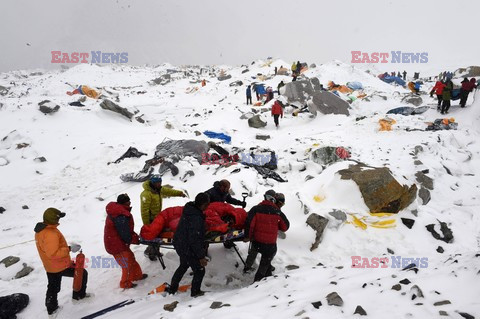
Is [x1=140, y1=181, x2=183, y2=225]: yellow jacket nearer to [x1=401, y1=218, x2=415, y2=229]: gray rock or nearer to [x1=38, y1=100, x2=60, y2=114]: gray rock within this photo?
[x1=401, y1=218, x2=415, y2=229]: gray rock

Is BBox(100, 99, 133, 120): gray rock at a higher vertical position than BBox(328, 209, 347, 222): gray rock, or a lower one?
higher

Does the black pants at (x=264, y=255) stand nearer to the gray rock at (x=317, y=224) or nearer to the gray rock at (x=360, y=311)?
the gray rock at (x=317, y=224)

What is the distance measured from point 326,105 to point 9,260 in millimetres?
16635

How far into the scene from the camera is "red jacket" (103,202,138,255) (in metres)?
4.80

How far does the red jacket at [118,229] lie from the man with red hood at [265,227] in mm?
2161

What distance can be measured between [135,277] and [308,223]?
393 cm

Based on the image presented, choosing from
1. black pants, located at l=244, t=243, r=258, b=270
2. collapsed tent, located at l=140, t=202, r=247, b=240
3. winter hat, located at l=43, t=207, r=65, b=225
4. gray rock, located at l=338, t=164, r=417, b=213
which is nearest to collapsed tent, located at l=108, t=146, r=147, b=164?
collapsed tent, located at l=140, t=202, r=247, b=240

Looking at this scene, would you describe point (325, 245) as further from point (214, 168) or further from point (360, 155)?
point (360, 155)

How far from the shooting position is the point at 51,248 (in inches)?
171

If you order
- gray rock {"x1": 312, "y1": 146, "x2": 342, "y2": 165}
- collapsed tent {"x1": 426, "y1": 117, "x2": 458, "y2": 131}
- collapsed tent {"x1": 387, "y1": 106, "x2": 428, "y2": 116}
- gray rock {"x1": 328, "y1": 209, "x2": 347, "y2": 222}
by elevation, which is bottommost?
gray rock {"x1": 328, "y1": 209, "x2": 347, "y2": 222}

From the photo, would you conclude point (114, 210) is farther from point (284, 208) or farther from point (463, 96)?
point (463, 96)

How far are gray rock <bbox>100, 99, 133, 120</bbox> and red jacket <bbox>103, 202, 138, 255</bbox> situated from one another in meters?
14.2

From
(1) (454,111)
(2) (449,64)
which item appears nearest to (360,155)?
(1) (454,111)

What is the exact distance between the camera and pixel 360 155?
36.3 ft
